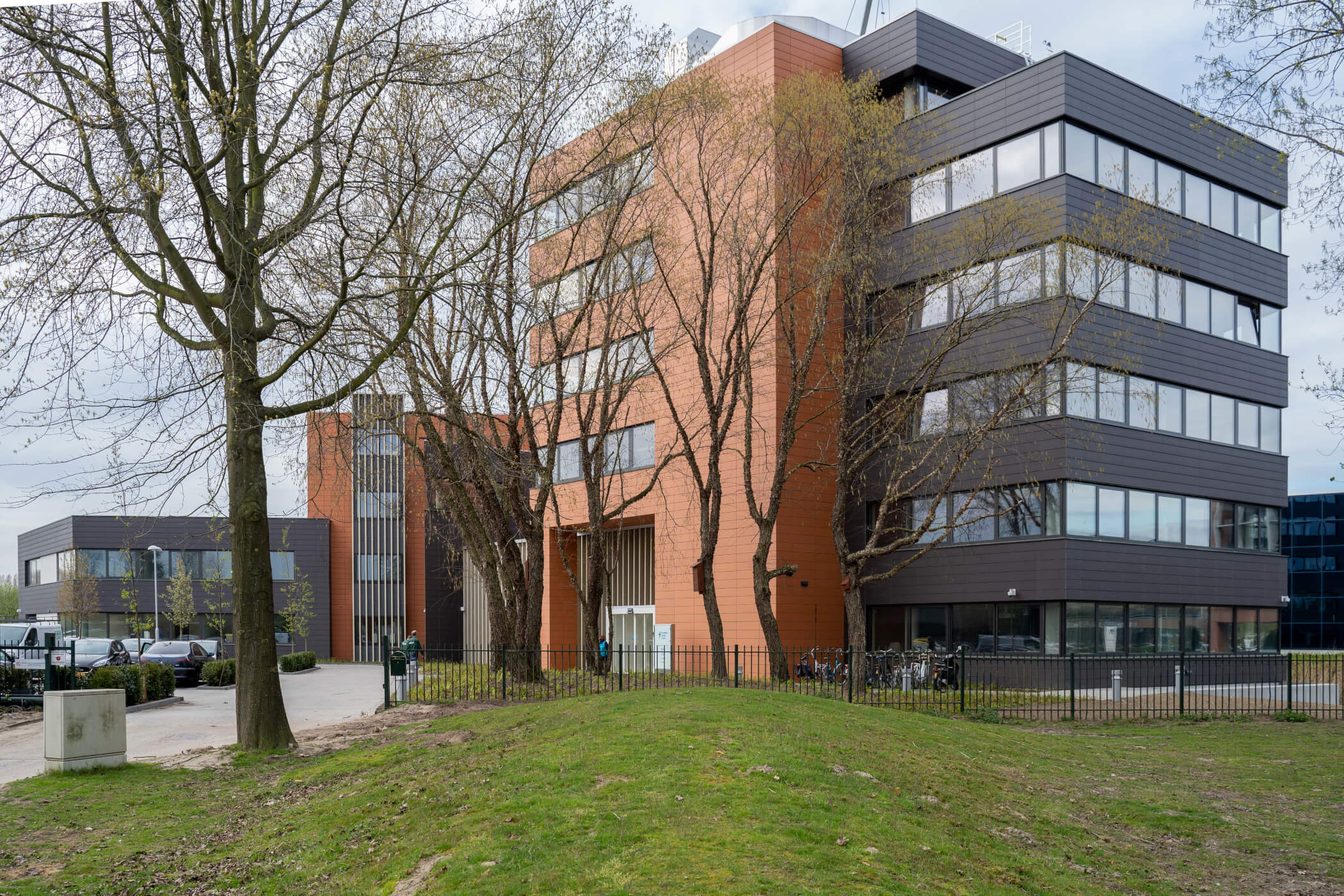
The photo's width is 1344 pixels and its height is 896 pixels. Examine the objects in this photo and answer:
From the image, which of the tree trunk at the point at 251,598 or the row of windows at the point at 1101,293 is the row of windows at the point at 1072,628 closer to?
the row of windows at the point at 1101,293

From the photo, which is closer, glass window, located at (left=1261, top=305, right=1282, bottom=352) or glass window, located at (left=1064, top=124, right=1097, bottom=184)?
glass window, located at (left=1064, top=124, right=1097, bottom=184)

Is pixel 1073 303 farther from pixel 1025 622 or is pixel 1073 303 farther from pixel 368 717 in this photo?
pixel 368 717

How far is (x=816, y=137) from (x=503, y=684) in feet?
49.3

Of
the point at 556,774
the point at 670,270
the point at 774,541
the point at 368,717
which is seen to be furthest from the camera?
the point at 774,541

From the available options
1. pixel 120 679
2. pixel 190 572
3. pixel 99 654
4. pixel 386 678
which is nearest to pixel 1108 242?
pixel 386 678

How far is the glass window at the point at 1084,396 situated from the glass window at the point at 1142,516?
3.32 meters

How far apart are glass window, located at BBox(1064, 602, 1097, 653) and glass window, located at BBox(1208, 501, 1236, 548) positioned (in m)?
7.14

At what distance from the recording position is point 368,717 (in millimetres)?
20328

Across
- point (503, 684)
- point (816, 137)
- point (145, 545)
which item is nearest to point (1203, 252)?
point (816, 137)

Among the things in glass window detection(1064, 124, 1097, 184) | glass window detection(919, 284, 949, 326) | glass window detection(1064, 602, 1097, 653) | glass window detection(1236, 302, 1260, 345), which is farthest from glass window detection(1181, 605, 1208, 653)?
glass window detection(1064, 124, 1097, 184)

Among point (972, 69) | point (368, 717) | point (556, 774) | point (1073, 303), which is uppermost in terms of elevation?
point (972, 69)

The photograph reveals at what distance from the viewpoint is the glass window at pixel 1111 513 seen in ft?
96.4

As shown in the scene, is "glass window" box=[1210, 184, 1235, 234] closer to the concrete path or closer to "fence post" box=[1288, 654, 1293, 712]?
"fence post" box=[1288, 654, 1293, 712]

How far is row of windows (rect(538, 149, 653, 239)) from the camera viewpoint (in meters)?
25.0
